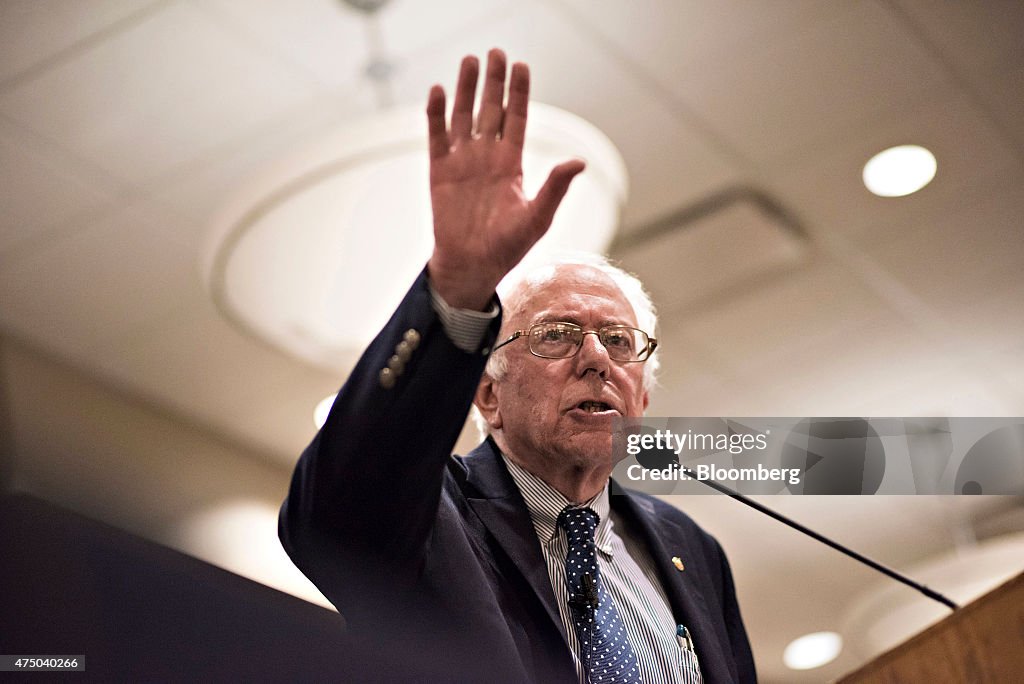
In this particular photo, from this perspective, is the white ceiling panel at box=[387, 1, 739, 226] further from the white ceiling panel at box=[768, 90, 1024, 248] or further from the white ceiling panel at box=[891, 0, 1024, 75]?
the white ceiling panel at box=[891, 0, 1024, 75]

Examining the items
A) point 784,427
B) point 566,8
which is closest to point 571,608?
point 784,427

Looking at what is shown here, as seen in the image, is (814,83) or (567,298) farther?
(814,83)

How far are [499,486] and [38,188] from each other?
2330 millimetres

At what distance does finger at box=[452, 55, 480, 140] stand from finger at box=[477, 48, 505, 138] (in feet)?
0.04

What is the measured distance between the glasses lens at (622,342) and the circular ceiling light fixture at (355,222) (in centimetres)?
71

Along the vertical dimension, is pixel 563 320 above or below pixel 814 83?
below

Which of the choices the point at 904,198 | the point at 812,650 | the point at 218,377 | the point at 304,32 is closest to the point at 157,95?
the point at 304,32

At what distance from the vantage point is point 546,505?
1.33 m

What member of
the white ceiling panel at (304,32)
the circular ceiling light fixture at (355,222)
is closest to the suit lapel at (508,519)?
the circular ceiling light fixture at (355,222)

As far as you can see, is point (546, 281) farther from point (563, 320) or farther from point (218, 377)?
point (218, 377)

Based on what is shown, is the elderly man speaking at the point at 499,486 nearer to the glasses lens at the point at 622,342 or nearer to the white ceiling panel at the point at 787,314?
the glasses lens at the point at 622,342

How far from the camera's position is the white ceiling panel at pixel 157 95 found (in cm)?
262

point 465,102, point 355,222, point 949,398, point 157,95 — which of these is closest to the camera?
point 465,102

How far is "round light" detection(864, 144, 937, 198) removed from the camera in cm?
317
